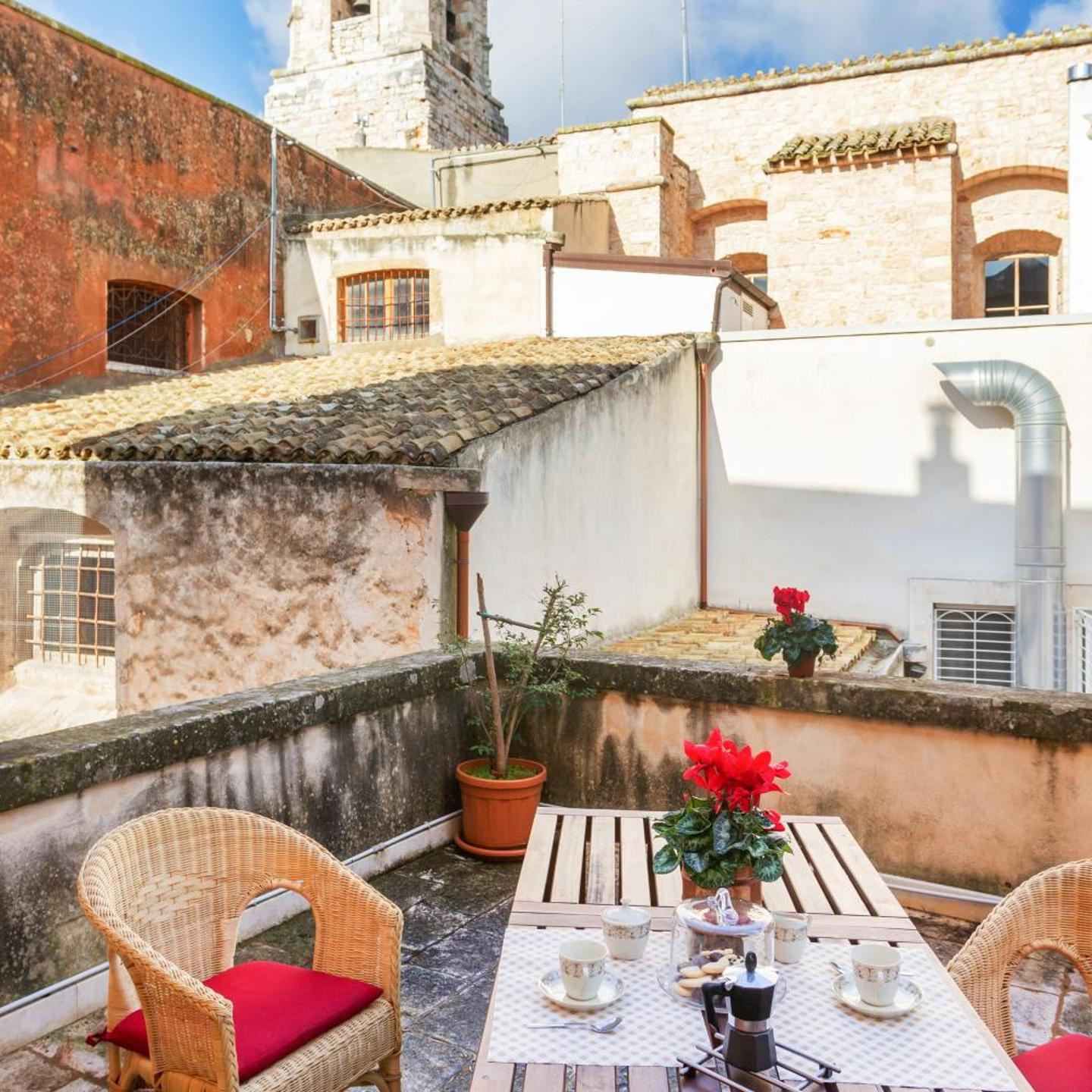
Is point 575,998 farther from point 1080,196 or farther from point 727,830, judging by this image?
point 1080,196

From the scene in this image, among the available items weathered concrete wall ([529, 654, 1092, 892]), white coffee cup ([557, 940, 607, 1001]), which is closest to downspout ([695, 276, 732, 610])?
weathered concrete wall ([529, 654, 1092, 892])

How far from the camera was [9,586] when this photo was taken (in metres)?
9.63

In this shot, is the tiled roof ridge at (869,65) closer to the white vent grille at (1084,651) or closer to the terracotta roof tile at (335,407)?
the terracotta roof tile at (335,407)

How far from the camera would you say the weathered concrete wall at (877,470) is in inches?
429

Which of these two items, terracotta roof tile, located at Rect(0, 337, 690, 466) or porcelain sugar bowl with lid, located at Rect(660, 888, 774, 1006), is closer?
porcelain sugar bowl with lid, located at Rect(660, 888, 774, 1006)

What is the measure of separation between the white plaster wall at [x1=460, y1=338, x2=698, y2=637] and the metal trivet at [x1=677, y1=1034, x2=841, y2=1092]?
5.60 metres

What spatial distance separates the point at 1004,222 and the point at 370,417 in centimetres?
1229

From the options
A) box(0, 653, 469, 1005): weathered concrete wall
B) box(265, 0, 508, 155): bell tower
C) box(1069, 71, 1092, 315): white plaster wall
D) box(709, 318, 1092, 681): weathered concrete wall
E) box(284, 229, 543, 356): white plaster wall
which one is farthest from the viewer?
box(265, 0, 508, 155): bell tower

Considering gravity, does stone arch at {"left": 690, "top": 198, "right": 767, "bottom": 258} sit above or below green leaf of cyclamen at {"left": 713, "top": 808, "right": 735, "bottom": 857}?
above

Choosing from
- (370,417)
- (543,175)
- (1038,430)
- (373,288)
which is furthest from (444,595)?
(543,175)

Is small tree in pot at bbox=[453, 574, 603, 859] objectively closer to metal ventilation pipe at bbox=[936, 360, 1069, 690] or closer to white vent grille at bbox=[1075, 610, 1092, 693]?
white vent grille at bbox=[1075, 610, 1092, 693]

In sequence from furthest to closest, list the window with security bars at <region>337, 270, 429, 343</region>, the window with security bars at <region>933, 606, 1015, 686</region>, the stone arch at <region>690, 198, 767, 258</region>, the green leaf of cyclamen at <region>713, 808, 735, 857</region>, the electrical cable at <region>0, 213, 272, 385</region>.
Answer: the stone arch at <region>690, 198, 767, 258</region>
the window with security bars at <region>337, 270, 429, 343</region>
the electrical cable at <region>0, 213, 272, 385</region>
the window with security bars at <region>933, 606, 1015, 686</region>
the green leaf of cyclamen at <region>713, 808, 735, 857</region>

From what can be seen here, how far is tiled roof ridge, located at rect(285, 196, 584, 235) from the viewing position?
14.7 meters

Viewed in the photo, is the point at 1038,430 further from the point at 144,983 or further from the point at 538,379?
the point at 144,983
